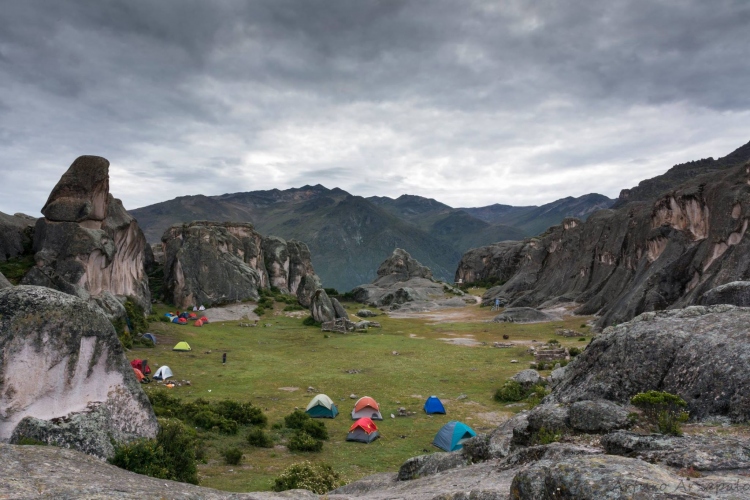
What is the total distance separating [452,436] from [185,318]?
52.8m

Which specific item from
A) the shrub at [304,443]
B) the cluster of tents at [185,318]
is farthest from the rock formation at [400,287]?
the shrub at [304,443]

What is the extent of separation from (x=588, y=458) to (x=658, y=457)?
97.8 inches

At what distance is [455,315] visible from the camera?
3573 inches

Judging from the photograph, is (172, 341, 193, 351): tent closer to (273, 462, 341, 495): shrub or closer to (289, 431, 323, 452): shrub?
(289, 431, 323, 452): shrub

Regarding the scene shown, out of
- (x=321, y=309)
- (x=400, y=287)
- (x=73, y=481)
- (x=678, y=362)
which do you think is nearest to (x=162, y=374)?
(x=73, y=481)

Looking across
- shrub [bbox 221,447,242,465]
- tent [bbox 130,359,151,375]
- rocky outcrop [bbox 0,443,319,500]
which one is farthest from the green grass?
rocky outcrop [bbox 0,443,319,500]

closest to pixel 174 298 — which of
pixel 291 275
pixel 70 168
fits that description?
pixel 70 168

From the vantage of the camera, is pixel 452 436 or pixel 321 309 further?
pixel 321 309

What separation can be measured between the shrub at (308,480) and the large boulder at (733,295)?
17587 millimetres

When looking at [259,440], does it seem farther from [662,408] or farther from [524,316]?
[524,316]

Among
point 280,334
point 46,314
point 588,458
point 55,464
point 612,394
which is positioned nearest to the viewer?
point 588,458

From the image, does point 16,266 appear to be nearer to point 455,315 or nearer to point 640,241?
point 455,315

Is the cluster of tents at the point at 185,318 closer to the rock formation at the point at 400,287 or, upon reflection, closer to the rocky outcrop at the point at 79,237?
the rocky outcrop at the point at 79,237

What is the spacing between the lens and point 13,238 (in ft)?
159
